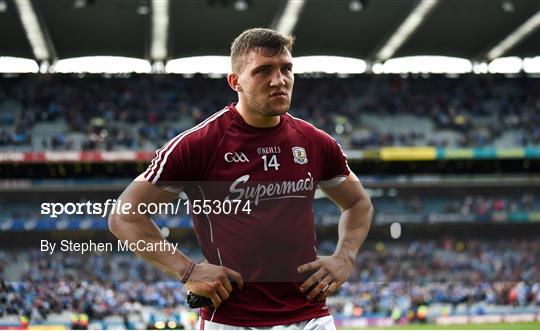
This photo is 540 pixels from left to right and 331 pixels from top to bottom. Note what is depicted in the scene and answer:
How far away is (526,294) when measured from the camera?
792 inches

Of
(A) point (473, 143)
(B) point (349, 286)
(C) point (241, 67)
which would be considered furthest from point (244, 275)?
(A) point (473, 143)

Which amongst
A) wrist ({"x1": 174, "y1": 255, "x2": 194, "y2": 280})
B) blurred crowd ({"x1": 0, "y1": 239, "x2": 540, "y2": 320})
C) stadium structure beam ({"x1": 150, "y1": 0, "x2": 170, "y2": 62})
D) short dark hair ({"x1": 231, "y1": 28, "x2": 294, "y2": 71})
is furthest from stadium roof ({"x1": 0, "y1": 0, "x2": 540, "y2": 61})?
wrist ({"x1": 174, "y1": 255, "x2": 194, "y2": 280})

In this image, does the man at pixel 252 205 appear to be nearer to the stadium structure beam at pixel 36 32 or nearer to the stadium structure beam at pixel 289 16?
the stadium structure beam at pixel 289 16

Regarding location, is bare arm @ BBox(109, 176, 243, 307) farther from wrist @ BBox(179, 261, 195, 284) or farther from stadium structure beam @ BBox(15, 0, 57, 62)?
stadium structure beam @ BBox(15, 0, 57, 62)

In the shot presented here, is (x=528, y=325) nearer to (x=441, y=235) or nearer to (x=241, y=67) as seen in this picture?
(x=441, y=235)

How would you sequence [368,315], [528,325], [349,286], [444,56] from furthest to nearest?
[444,56] < [349,286] < [368,315] < [528,325]

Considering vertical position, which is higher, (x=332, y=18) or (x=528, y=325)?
(x=332, y=18)

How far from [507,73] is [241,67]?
28.4m

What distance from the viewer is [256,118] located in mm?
3002

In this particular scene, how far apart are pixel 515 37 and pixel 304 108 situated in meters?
8.03

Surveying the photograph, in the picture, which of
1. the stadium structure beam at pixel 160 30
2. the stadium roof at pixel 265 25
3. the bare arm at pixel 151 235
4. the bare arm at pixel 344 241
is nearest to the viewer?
the bare arm at pixel 151 235

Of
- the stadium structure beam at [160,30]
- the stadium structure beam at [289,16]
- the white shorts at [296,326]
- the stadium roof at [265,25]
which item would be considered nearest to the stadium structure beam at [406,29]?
the stadium roof at [265,25]

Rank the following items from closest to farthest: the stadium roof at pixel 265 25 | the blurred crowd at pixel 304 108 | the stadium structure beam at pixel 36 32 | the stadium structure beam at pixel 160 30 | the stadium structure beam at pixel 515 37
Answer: the stadium structure beam at pixel 36 32 → the stadium structure beam at pixel 160 30 → the stadium roof at pixel 265 25 → the stadium structure beam at pixel 515 37 → the blurred crowd at pixel 304 108

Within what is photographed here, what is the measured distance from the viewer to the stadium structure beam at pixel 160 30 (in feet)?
77.7
